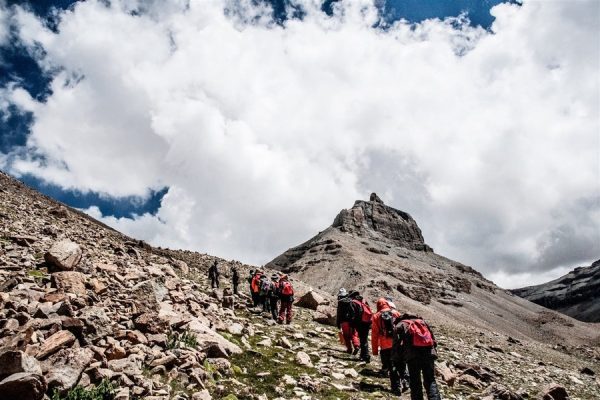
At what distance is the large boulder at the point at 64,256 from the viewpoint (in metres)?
13.1

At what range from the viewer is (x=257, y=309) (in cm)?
2233

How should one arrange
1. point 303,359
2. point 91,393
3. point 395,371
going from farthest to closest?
point 303,359, point 395,371, point 91,393

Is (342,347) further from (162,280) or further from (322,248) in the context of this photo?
(322,248)

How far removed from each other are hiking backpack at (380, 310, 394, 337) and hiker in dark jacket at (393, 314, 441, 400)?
2003mm

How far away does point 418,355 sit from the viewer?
9.70m

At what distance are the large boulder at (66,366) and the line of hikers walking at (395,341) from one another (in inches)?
271

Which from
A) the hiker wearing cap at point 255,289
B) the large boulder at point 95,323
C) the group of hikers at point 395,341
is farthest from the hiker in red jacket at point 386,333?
the hiker wearing cap at point 255,289

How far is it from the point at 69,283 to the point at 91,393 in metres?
5.10

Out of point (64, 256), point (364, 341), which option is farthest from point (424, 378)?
point (64, 256)

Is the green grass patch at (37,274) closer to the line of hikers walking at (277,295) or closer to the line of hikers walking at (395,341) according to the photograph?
the line of hikers walking at (395,341)

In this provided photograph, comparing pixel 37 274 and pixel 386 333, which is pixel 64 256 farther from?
pixel 386 333

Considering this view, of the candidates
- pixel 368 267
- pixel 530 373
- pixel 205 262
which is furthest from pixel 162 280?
pixel 368 267

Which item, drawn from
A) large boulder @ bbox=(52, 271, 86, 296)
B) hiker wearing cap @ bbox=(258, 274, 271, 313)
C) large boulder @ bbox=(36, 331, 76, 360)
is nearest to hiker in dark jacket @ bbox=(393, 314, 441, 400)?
large boulder @ bbox=(36, 331, 76, 360)

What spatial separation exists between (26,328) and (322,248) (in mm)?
134515
